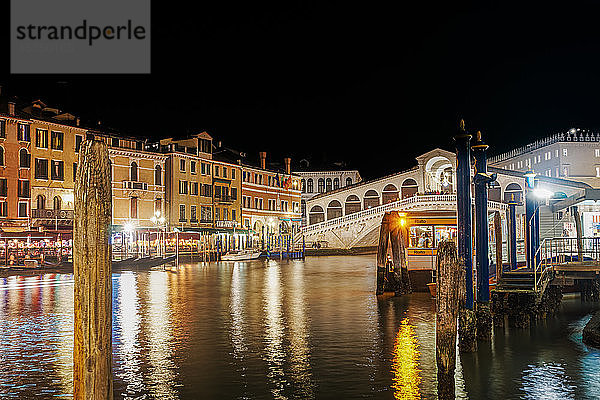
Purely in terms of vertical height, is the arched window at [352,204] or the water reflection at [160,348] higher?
the arched window at [352,204]

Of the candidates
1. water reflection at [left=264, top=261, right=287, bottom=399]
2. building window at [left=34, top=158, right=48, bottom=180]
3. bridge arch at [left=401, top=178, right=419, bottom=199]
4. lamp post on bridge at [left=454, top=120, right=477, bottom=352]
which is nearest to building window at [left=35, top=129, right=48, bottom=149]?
building window at [left=34, top=158, right=48, bottom=180]

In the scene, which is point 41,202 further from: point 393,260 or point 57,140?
point 393,260

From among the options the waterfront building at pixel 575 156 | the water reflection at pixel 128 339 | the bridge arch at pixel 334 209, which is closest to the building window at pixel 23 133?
the water reflection at pixel 128 339

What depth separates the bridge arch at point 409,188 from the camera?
66.1 m

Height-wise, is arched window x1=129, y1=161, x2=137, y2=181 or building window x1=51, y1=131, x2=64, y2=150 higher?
building window x1=51, y1=131, x2=64, y2=150

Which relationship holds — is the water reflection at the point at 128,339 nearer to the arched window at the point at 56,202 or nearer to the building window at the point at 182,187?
the arched window at the point at 56,202

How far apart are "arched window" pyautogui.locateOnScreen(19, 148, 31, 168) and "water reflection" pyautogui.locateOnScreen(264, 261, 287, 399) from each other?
18545 millimetres

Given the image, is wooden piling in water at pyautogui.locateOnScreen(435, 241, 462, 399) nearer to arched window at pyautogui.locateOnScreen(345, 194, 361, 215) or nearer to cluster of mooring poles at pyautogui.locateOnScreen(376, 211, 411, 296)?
cluster of mooring poles at pyautogui.locateOnScreen(376, 211, 411, 296)

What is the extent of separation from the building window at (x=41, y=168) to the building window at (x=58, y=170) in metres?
0.61

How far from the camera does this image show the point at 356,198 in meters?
68.1

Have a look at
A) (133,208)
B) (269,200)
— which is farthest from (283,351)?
(269,200)

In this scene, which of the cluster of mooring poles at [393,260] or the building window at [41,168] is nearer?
the cluster of mooring poles at [393,260]


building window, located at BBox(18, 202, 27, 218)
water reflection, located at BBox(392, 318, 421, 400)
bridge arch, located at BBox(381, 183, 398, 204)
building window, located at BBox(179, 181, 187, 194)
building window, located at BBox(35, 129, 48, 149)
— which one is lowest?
water reflection, located at BBox(392, 318, 421, 400)

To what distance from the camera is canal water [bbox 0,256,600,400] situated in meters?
10.3
